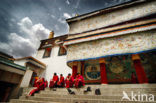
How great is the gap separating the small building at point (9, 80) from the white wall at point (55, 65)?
4271mm

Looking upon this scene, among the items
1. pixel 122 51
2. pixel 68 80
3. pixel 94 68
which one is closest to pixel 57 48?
pixel 94 68

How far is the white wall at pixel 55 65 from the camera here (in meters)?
10.8

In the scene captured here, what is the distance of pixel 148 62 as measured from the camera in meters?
7.10

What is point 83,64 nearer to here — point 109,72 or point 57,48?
point 109,72

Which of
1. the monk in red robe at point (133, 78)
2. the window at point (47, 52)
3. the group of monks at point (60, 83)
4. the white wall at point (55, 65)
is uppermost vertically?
the window at point (47, 52)

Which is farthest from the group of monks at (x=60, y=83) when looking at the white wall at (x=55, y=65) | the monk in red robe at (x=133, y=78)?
the monk in red robe at (x=133, y=78)

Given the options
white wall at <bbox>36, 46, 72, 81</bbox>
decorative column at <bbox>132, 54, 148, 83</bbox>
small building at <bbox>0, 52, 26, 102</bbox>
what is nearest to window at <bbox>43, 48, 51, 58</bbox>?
white wall at <bbox>36, 46, 72, 81</bbox>

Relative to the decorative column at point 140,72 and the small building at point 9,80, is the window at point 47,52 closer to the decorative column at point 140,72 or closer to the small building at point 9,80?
the small building at point 9,80

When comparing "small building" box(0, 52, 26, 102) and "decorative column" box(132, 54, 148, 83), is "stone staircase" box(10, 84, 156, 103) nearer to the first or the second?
"decorative column" box(132, 54, 148, 83)

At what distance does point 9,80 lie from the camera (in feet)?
21.6

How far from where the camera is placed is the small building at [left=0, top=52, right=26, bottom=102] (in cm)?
635

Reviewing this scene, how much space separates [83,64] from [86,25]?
4.16 metres

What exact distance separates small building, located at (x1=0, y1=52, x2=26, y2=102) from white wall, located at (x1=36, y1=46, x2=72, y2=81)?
14.0 feet

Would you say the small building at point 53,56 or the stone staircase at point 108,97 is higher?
the small building at point 53,56
